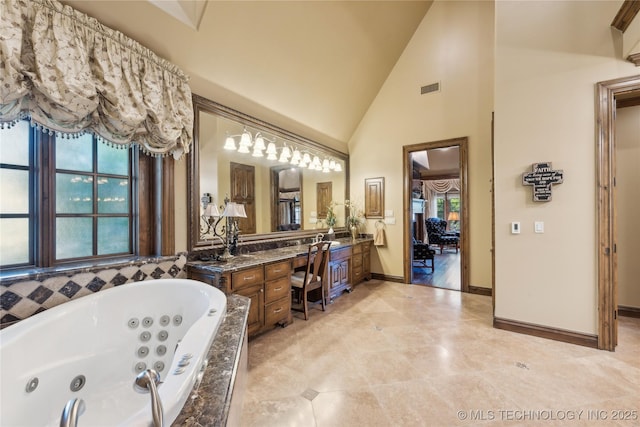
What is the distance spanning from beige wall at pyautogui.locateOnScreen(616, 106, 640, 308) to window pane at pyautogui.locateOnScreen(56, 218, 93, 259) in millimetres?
5442

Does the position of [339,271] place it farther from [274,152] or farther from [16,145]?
[16,145]

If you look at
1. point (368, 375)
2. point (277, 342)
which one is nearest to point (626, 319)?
point (368, 375)

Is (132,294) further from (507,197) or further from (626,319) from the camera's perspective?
(626,319)

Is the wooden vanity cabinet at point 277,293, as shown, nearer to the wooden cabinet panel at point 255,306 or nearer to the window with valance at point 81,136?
the wooden cabinet panel at point 255,306

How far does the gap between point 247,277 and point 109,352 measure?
3.62 feet

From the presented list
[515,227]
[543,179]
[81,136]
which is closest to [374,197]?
[515,227]

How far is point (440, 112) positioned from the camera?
4.49m

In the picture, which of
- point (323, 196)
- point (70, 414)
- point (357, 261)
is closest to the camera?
point (70, 414)

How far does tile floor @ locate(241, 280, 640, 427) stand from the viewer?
173 centimetres

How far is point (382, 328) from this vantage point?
3.00 meters

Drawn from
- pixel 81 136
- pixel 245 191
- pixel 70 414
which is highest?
pixel 81 136

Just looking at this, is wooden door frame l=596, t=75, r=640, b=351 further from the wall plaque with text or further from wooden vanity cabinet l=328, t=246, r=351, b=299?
wooden vanity cabinet l=328, t=246, r=351, b=299

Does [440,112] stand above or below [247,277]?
above

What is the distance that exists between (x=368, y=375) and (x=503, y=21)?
3654mm
